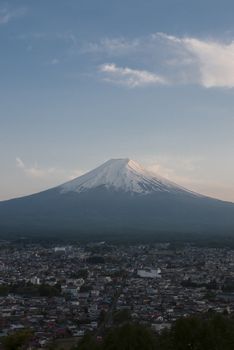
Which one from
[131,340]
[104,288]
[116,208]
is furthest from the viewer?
[116,208]

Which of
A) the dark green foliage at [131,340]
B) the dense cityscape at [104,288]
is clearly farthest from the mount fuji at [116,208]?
the dark green foliage at [131,340]

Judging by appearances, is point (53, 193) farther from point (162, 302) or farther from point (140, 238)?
point (162, 302)

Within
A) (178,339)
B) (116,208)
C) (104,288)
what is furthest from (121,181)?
(178,339)

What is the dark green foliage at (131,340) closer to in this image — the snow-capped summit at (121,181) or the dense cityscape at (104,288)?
the dense cityscape at (104,288)

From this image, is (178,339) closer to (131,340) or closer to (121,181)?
(131,340)

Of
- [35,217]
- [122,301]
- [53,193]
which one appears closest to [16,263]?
[122,301]

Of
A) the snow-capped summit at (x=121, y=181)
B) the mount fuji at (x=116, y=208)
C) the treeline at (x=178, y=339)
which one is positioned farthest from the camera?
the snow-capped summit at (x=121, y=181)

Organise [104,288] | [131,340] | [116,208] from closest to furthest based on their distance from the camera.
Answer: [131,340]
[104,288]
[116,208]
